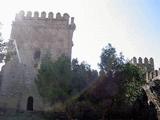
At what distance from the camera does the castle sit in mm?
25484

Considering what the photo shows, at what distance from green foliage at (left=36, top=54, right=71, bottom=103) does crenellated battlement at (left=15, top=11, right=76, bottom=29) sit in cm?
802

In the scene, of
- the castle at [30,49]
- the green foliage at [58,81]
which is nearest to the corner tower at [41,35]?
the castle at [30,49]

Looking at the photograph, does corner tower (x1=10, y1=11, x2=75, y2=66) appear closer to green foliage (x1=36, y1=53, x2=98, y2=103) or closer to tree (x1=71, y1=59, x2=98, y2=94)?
tree (x1=71, y1=59, x2=98, y2=94)

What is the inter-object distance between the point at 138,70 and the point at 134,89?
139 cm

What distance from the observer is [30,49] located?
27281 mm

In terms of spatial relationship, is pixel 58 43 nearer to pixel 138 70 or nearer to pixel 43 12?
pixel 43 12

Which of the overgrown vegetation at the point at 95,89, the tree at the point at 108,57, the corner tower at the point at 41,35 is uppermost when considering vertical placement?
the corner tower at the point at 41,35

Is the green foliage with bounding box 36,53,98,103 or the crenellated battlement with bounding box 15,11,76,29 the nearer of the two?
the green foliage with bounding box 36,53,98,103

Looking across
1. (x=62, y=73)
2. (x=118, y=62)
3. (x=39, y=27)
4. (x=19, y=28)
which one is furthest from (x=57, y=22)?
(x=118, y=62)

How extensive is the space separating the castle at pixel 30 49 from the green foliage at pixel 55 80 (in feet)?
18.0

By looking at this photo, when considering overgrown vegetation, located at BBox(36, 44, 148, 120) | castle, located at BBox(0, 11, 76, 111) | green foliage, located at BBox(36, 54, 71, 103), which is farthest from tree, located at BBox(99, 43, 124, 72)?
castle, located at BBox(0, 11, 76, 111)

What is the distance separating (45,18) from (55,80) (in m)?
10.5

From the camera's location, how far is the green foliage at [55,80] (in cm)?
1925

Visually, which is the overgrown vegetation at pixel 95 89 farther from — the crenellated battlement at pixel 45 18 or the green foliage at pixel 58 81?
the crenellated battlement at pixel 45 18
